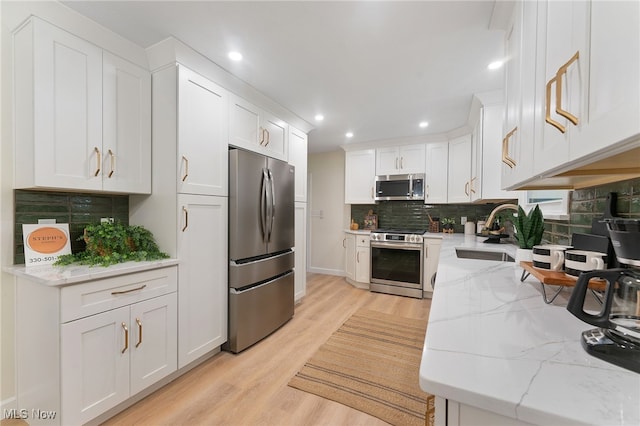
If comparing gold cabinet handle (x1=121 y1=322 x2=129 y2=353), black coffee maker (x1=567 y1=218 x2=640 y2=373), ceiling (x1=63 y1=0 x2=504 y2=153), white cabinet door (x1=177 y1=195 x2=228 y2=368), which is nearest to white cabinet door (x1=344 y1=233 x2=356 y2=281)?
ceiling (x1=63 y1=0 x2=504 y2=153)

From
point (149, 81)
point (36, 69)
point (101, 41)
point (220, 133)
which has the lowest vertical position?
point (220, 133)

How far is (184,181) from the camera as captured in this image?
6.05ft

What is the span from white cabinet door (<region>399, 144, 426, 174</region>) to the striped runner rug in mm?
2257

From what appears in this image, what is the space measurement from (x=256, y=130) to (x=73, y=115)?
130cm

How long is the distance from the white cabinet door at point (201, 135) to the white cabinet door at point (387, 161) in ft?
8.79

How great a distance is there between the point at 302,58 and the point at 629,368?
221 centimetres

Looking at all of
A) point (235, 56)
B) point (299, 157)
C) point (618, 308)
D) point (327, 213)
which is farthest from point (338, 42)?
point (327, 213)

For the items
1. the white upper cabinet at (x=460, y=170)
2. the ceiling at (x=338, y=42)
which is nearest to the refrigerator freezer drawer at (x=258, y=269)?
the ceiling at (x=338, y=42)

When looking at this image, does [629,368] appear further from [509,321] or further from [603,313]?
[509,321]

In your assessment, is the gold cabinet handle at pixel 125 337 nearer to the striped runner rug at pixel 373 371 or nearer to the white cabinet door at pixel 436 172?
the striped runner rug at pixel 373 371

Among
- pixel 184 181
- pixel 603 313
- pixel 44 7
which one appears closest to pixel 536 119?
pixel 603 313

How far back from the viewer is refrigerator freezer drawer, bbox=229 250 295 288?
7.07ft

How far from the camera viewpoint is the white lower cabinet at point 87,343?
1296 millimetres

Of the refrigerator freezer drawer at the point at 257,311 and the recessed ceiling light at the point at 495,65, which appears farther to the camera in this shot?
the refrigerator freezer drawer at the point at 257,311
